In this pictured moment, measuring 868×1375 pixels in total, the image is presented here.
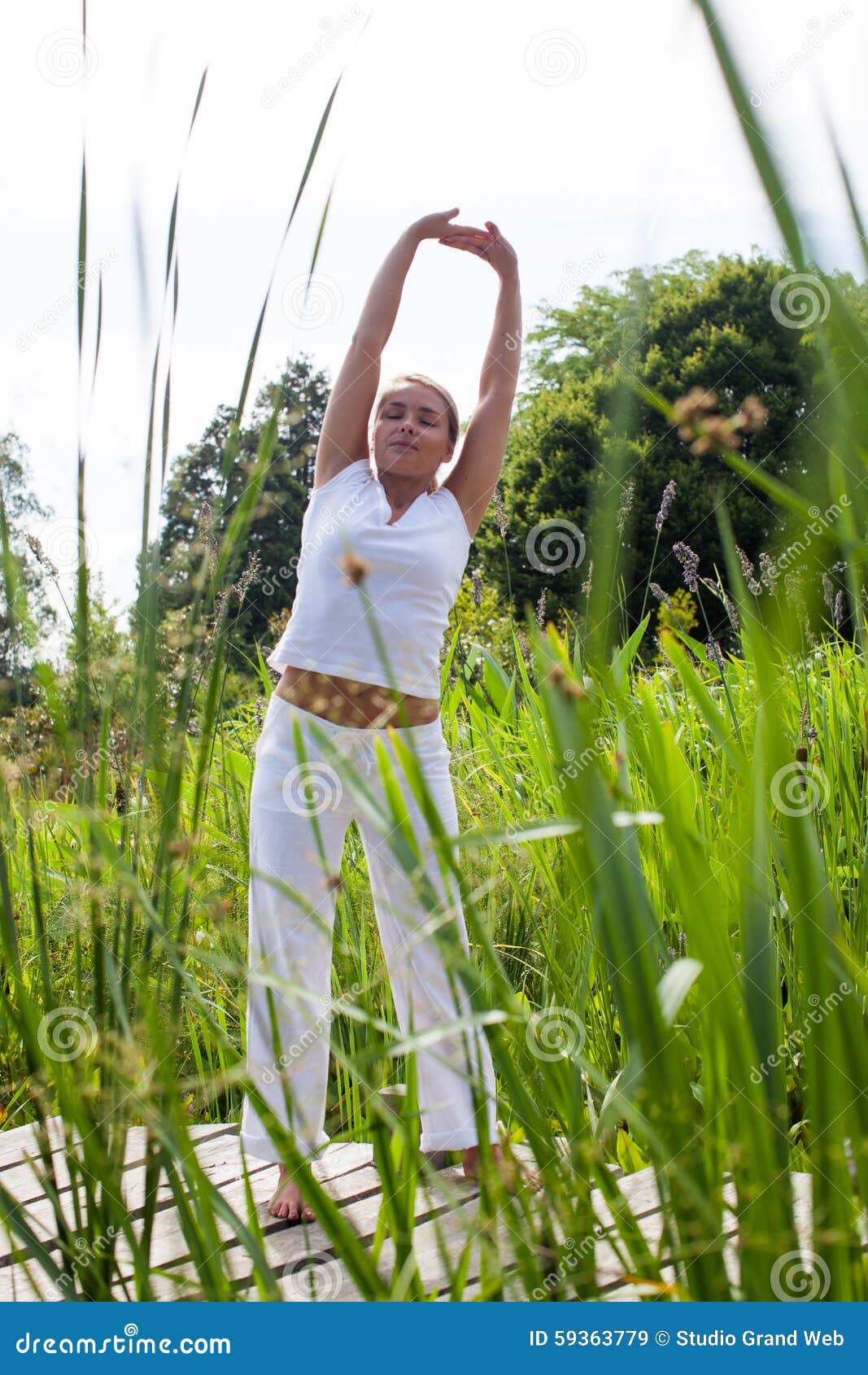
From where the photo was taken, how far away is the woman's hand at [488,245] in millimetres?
2654

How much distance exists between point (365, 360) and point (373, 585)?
591mm

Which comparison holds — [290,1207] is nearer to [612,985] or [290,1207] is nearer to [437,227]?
[612,985]

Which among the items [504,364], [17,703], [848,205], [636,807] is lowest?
[636,807]

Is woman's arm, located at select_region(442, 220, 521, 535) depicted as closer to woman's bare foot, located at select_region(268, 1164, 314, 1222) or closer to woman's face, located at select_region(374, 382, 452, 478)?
woman's face, located at select_region(374, 382, 452, 478)

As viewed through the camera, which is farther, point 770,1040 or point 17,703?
point 17,703

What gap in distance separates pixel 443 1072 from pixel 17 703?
1.67m

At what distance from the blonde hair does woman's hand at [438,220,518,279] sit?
342 mm

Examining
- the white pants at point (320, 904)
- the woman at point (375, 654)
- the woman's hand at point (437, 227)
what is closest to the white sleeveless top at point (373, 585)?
the woman at point (375, 654)

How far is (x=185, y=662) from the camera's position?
81 cm

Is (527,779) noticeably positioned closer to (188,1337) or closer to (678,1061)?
(188,1337)

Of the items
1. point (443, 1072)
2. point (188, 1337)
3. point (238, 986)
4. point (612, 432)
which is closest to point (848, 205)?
point (612, 432)

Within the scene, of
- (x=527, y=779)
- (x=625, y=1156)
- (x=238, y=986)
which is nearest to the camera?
(x=625, y=1156)

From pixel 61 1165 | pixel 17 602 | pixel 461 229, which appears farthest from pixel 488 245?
pixel 61 1165

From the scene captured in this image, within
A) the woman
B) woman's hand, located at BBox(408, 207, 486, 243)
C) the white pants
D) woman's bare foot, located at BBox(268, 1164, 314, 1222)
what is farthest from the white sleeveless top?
woman's bare foot, located at BBox(268, 1164, 314, 1222)
